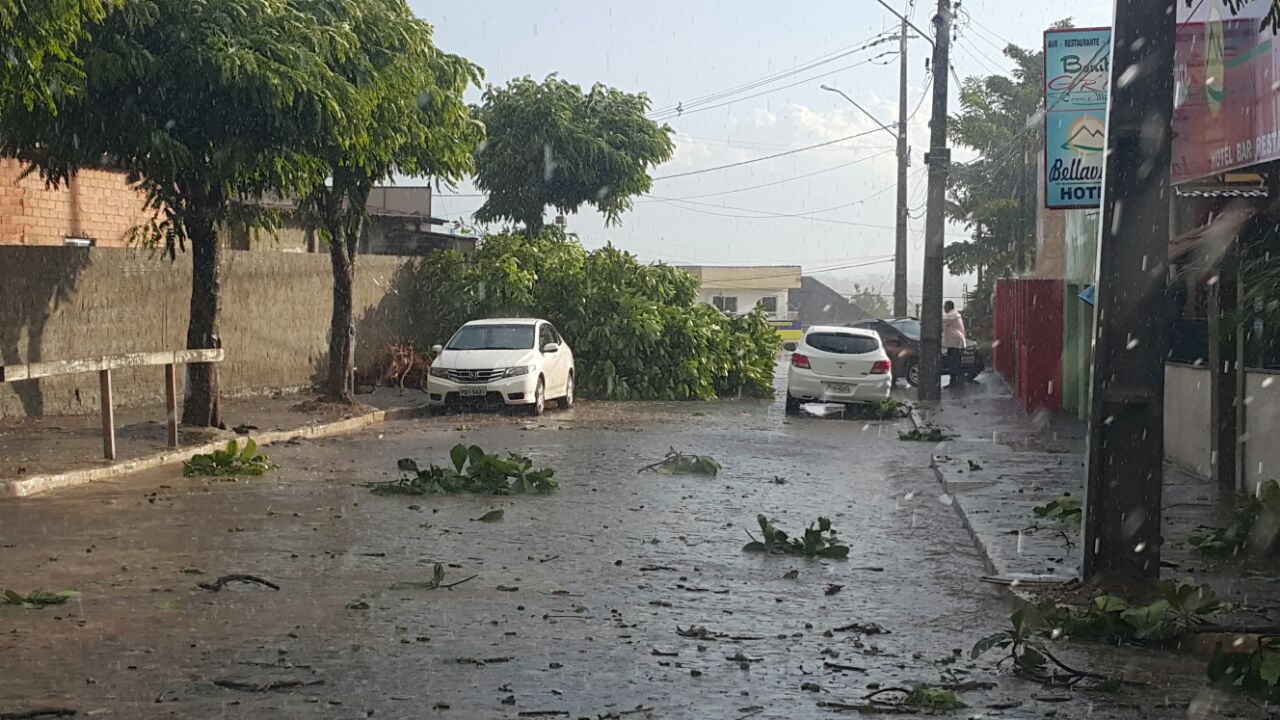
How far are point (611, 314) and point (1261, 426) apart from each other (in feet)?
57.6

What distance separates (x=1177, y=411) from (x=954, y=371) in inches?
730

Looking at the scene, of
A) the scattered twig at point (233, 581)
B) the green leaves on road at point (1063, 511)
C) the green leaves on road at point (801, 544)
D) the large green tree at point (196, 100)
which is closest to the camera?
the scattered twig at point (233, 581)

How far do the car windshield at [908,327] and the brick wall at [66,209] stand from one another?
18.3 m

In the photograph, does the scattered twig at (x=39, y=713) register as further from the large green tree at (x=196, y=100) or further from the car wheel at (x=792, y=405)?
the car wheel at (x=792, y=405)

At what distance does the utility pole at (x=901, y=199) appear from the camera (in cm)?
4519

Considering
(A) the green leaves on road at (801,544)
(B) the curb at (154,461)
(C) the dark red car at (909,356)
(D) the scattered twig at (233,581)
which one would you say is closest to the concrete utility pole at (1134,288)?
(A) the green leaves on road at (801,544)

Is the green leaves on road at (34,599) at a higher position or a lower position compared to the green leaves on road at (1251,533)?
lower

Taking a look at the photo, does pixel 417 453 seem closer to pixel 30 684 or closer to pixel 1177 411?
pixel 1177 411

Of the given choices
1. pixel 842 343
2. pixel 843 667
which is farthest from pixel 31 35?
pixel 842 343

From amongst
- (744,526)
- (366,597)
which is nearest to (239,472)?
(744,526)

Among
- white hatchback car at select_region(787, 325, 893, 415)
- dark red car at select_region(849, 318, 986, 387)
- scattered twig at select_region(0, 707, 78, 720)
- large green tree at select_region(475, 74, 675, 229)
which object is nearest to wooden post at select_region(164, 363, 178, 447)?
scattered twig at select_region(0, 707, 78, 720)

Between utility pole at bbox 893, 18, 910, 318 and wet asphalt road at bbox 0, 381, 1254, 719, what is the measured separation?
30810 mm

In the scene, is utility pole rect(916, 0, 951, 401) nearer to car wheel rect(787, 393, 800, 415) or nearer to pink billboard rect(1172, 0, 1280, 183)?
car wheel rect(787, 393, 800, 415)

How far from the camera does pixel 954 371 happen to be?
34.8 metres
